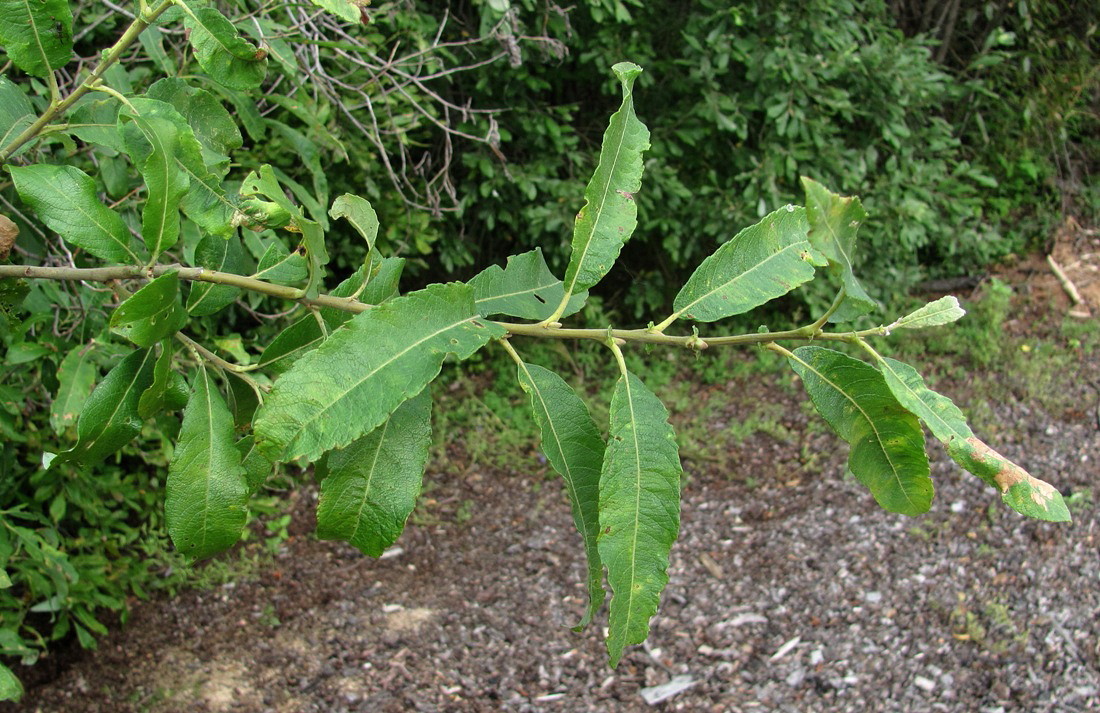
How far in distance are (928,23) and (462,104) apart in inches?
123

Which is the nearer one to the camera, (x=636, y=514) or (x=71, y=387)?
(x=636, y=514)

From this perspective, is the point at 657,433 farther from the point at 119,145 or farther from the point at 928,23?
the point at 928,23

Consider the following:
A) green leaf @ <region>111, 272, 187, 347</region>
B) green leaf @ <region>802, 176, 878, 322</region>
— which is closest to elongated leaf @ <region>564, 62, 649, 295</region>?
green leaf @ <region>802, 176, 878, 322</region>

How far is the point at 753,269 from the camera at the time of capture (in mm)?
946

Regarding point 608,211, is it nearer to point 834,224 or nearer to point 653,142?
point 834,224

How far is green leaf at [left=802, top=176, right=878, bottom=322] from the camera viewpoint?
2.52ft

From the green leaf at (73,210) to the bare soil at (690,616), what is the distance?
88.8 inches

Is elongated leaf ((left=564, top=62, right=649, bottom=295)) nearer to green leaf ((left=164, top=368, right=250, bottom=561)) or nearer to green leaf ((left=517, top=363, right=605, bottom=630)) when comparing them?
green leaf ((left=517, top=363, right=605, bottom=630))

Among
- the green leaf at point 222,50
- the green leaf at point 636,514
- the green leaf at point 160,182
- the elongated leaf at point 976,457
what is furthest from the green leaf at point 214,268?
the elongated leaf at point 976,457

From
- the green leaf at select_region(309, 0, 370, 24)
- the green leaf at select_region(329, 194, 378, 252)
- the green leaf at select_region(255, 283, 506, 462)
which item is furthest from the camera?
the green leaf at select_region(329, 194, 378, 252)

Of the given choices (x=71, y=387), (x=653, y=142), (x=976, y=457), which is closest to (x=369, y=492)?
(x=976, y=457)

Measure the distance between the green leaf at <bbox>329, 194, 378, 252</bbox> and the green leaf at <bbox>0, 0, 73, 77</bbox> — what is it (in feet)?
1.08

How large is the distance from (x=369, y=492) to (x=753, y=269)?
44 centimetres

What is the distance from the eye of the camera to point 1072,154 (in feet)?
20.0
